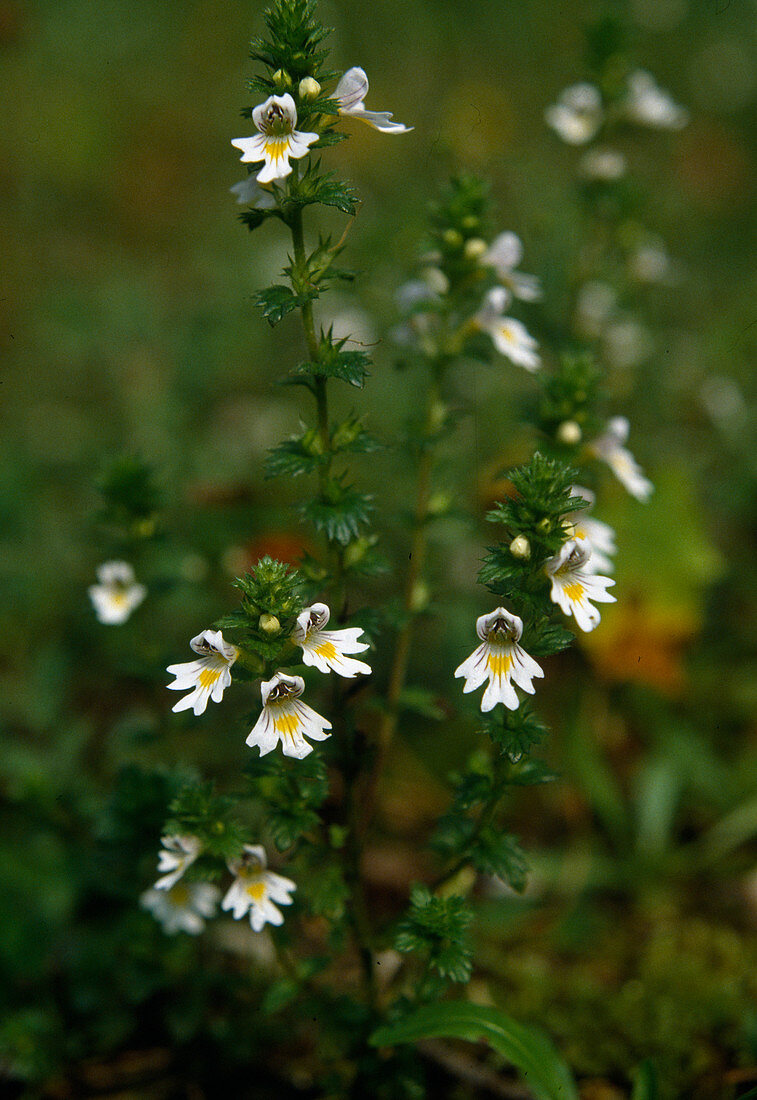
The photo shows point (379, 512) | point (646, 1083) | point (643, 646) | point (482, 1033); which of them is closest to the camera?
point (482, 1033)

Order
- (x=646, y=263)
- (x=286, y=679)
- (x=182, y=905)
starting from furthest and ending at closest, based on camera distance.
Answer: (x=646, y=263), (x=182, y=905), (x=286, y=679)

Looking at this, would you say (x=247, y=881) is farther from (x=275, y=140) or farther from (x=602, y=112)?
(x=602, y=112)

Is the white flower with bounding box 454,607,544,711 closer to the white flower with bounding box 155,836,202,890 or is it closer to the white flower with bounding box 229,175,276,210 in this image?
the white flower with bounding box 155,836,202,890

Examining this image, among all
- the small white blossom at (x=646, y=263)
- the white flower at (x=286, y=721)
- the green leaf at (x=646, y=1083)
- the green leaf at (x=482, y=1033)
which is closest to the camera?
the white flower at (x=286, y=721)

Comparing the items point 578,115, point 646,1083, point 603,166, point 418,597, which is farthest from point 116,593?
point 578,115

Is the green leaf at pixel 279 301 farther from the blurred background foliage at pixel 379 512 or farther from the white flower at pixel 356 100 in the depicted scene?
the blurred background foliage at pixel 379 512

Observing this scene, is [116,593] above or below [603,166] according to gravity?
below

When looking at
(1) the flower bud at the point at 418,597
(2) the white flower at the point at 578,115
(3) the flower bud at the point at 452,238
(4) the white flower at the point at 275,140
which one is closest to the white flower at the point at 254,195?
(4) the white flower at the point at 275,140

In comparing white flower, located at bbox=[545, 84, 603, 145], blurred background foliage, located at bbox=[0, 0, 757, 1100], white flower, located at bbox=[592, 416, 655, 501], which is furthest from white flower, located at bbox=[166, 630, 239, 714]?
white flower, located at bbox=[545, 84, 603, 145]
